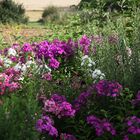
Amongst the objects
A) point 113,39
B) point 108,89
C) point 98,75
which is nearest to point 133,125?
point 108,89

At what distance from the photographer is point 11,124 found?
11.9ft

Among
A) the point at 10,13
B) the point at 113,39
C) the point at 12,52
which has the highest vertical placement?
the point at 113,39

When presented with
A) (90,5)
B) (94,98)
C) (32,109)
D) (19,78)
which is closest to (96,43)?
(19,78)

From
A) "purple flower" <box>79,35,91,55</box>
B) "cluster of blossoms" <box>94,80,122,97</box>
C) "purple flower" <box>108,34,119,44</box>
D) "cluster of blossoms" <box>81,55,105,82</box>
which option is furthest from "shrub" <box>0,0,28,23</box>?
"cluster of blossoms" <box>94,80,122,97</box>

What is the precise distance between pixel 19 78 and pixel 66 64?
140cm

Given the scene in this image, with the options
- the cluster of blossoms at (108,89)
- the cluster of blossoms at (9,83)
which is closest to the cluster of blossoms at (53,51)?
the cluster of blossoms at (9,83)

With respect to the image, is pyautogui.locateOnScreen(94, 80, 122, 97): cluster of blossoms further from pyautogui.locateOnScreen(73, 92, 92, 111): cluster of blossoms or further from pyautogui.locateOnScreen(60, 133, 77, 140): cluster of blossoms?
pyautogui.locateOnScreen(60, 133, 77, 140): cluster of blossoms

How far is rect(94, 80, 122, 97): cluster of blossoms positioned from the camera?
425 centimetres

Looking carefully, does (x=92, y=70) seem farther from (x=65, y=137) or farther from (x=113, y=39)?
(x=65, y=137)

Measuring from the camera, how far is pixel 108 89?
14.1 feet

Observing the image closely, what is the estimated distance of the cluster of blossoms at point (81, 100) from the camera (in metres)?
4.45

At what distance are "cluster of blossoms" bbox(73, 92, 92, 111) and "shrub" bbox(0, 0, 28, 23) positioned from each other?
16216 mm

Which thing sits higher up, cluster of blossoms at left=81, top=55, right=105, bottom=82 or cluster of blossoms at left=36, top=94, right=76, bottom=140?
cluster of blossoms at left=81, top=55, right=105, bottom=82

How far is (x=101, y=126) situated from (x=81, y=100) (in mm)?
547
